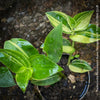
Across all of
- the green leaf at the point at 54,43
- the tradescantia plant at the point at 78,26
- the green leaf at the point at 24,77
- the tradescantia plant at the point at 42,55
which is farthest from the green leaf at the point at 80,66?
the green leaf at the point at 24,77

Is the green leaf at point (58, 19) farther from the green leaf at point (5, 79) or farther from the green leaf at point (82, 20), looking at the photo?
the green leaf at point (5, 79)

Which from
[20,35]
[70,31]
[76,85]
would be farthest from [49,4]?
[76,85]

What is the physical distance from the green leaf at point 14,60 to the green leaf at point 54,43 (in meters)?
0.11

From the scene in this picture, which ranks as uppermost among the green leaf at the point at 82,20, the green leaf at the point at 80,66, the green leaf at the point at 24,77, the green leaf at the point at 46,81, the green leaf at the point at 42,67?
the green leaf at the point at 82,20

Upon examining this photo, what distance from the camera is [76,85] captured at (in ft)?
3.08

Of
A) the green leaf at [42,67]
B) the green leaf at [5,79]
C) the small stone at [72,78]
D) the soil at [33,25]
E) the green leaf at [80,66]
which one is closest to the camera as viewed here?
the green leaf at [42,67]

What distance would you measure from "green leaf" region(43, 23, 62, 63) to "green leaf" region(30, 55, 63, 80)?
71 mm

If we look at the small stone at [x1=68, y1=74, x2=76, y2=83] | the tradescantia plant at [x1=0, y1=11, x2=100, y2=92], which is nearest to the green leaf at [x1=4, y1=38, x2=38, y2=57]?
the tradescantia plant at [x1=0, y1=11, x2=100, y2=92]

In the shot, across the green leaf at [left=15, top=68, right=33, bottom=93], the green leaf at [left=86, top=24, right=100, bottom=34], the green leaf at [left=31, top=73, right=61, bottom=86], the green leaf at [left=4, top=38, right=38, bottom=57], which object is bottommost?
the green leaf at [left=31, top=73, right=61, bottom=86]

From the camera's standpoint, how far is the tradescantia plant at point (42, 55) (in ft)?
1.91

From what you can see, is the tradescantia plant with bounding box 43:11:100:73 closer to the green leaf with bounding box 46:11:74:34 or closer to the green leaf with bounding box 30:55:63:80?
the green leaf with bounding box 46:11:74:34

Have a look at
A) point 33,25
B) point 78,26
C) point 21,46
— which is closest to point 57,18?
point 78,26

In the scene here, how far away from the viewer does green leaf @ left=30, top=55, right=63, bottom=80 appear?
1.85 ft

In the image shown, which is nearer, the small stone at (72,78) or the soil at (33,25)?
the small stone at (72,78)
